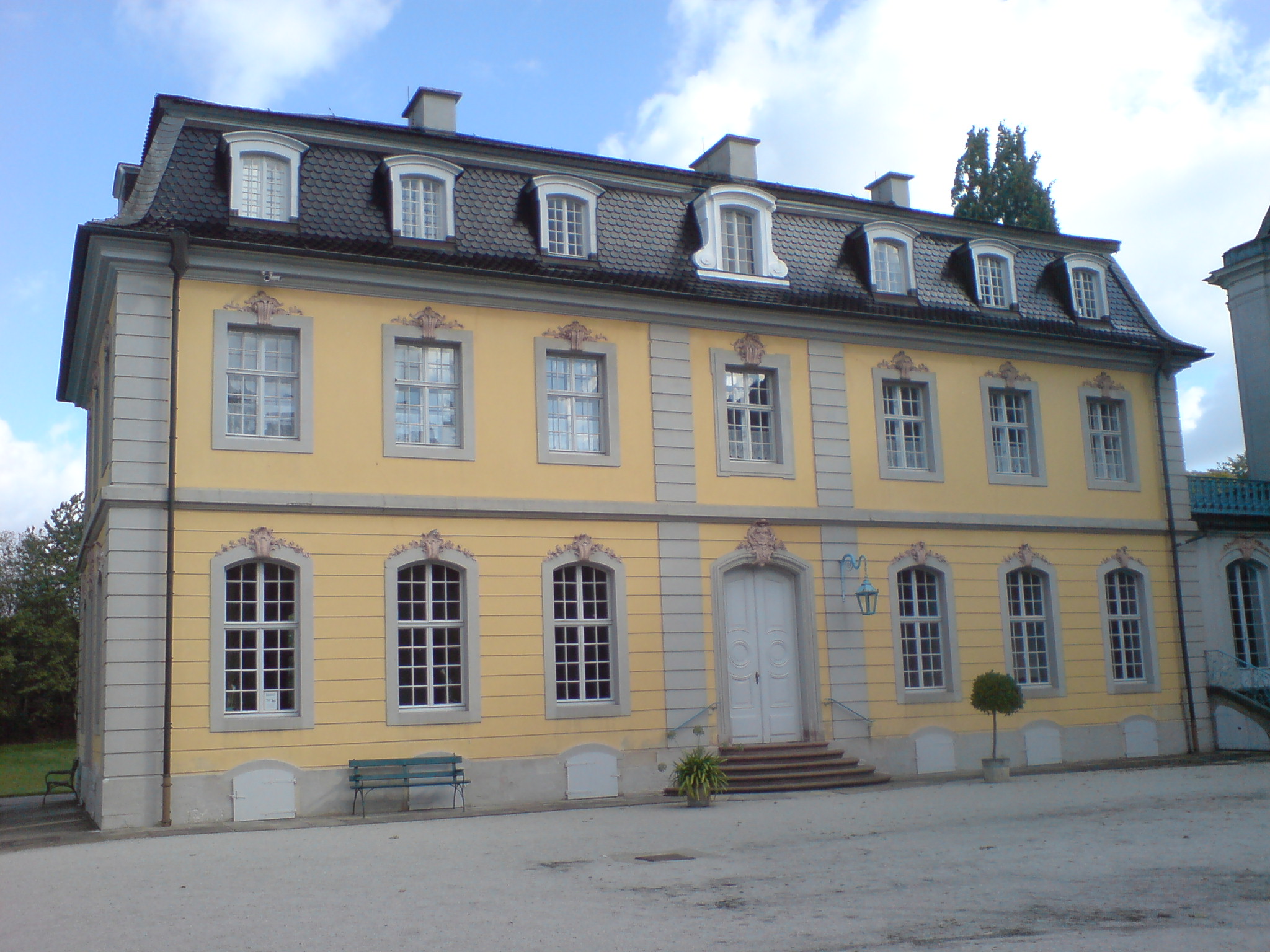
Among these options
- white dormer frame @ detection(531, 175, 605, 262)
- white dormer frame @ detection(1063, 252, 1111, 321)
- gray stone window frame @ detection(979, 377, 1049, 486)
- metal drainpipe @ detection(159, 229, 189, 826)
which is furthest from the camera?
white dormer frame @ detection(1063, 252, 1111, 321)

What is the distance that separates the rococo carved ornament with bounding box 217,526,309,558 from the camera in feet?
49.3

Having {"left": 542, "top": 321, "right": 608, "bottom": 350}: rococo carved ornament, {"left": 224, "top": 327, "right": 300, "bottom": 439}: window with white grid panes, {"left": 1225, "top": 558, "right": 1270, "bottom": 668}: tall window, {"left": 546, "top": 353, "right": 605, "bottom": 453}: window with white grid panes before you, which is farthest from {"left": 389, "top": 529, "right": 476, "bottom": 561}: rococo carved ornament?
{"left": 1225, "top": 558, "right": 1270, "bottom": 668}: tall window

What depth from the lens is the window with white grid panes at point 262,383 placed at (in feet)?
51.2

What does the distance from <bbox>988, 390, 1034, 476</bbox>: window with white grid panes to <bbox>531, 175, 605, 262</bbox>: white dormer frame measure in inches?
293

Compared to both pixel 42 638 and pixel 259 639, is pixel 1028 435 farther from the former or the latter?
pixel 42 638

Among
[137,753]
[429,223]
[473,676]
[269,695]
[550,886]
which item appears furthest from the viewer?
[429,223]

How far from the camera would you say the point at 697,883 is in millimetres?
9133

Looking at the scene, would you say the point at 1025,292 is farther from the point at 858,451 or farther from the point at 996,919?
the point at 996,919

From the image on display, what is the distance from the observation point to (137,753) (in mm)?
14133

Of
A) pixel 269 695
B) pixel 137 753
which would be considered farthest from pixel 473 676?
→ pixel 137 753

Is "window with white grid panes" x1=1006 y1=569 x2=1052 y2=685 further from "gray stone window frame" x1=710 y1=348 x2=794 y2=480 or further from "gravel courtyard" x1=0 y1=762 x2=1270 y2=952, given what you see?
"gravel courtyard" x1=0 y1=762 x2=1270 y2=952

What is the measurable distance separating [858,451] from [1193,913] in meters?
12.2

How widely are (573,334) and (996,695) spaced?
26.2 ft

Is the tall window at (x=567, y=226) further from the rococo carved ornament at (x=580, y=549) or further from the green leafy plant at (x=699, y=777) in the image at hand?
the green leafy plant at (x=699, y=777)
